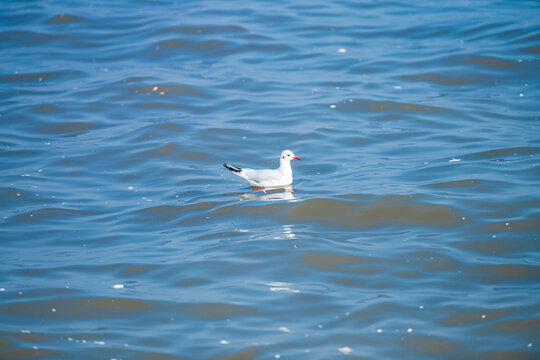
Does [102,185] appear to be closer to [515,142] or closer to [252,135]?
[252,135]

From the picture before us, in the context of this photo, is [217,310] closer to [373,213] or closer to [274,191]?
[373,213]

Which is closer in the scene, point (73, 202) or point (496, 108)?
point (73, 202)

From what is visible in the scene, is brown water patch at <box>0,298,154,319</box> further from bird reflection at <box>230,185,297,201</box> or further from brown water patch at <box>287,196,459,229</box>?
bird reflection at <box>230,185,297,201</box>

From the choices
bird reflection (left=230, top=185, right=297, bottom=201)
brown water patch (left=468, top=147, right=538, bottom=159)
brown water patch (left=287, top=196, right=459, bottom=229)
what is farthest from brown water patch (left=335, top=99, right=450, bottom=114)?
brown water patch (left=287, top=196, right=459, bottom=229)

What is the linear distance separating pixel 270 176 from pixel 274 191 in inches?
10.5

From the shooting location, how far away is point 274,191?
37.5 feet

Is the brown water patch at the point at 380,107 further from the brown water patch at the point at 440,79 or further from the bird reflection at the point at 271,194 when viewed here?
the bird reflection at the point at 271,194

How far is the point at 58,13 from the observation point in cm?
2220

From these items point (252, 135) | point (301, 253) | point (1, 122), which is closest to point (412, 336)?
point (301, 253)

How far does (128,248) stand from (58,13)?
1503 cm

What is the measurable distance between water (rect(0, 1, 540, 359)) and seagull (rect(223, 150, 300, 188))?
21 cm

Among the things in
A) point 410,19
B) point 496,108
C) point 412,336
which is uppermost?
point 410,19

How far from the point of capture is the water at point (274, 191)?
7.31 m

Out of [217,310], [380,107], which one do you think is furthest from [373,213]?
[380,107]
